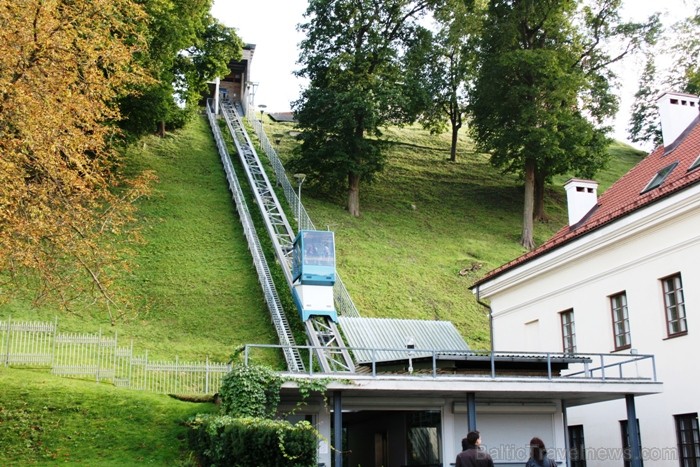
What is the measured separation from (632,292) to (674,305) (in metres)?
1.38

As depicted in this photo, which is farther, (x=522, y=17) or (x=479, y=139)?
(x=479, y=139)

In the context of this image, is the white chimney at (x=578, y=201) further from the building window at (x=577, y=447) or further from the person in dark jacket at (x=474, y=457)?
the person in dark jacket at (x=474, y=457)

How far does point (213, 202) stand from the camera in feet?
134

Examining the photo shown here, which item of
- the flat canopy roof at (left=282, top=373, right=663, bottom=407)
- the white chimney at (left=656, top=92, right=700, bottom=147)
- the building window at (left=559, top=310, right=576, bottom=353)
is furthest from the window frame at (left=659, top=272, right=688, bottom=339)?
the white chimney at (left=656, top=92, right=700, bottom=147)

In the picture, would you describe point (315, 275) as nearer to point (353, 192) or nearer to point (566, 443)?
point (566, 443)

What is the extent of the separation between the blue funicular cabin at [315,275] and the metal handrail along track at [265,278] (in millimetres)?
854

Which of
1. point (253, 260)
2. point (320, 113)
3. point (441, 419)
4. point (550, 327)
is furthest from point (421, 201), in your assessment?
point (441, 419)

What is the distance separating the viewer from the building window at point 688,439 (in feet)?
56.8

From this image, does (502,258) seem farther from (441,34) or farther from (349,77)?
(441,34)

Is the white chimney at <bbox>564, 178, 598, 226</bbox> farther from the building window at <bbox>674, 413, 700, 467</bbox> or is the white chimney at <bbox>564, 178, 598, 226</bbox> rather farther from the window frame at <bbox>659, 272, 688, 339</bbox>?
the building window at <bbox>674, 413, 700, 467</bbox>

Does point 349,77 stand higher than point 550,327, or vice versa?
point 349,77

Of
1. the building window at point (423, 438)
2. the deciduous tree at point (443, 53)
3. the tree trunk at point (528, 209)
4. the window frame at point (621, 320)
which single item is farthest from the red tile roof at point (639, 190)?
the deciduous tree at point (443, 53)

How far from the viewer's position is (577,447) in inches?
858

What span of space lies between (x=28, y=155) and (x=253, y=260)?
17.9 m
